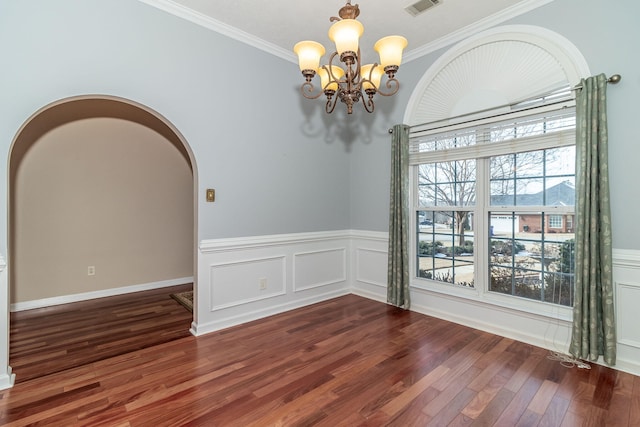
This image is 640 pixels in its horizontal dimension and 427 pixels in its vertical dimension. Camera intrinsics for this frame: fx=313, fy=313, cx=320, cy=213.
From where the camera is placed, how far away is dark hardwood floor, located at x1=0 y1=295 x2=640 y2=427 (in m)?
1.95

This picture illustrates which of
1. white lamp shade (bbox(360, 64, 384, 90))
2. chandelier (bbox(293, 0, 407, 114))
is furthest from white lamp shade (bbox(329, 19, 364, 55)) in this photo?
white lamp shade (bbox(360, 64, 384, 90))

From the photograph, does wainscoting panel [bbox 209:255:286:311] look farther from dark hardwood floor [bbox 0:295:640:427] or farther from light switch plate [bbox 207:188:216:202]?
light switch plate [bbox 207:188:216:202]

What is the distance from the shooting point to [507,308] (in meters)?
3.12

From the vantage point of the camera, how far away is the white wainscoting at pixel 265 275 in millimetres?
3266

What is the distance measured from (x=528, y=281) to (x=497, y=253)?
376 millimetres

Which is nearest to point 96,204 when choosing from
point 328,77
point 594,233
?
point 328,77

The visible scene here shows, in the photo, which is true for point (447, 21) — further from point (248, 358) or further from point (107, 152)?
point (107, 152)

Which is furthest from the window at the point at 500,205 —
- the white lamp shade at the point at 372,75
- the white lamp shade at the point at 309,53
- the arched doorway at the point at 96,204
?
the arched doorway at the point at 96,204

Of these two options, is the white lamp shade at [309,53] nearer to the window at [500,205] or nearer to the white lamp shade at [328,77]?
the white lamp shade at [328,77]

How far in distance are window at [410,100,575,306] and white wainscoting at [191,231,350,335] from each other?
1.17 m

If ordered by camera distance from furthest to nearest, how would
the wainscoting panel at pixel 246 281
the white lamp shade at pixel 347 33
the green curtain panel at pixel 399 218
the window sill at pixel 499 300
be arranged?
the green curtain panel at pixel 399 218 → the wainscoting panel at pixel 246 281 → the window sill at pixel 499 300 → the white lamp shade at pixel 347 33

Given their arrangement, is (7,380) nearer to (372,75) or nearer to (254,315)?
(254,315)

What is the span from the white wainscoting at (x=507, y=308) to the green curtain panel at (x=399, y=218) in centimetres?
20

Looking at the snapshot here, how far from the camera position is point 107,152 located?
4.50 meters
